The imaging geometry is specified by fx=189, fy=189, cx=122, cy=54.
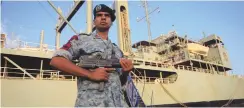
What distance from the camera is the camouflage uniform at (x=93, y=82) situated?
1.50 metres

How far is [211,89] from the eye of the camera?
17.2 m

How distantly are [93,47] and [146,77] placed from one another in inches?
443

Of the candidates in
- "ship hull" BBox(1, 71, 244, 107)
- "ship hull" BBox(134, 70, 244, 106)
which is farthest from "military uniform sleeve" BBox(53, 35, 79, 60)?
"ship hull" BBox(134, 70, 244, 106)

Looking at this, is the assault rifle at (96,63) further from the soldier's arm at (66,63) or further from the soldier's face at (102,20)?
the soldier's face at (102,20)

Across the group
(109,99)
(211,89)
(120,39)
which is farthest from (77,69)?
(211,89)

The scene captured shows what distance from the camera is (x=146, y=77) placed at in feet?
41.6

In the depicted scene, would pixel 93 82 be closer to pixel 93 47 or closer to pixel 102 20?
pixel 93 47

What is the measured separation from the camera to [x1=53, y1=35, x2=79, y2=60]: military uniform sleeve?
1535 millimetres

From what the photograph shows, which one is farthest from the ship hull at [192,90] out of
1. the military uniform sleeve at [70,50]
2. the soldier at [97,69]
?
the military uniform sleeve at [70,50]

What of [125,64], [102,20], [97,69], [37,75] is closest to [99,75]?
[97,69]

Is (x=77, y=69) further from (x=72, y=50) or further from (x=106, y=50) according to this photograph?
(x=106, y=50)

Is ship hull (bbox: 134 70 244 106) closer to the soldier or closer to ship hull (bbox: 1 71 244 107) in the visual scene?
ship hull (bbox: 1 71 244 107)

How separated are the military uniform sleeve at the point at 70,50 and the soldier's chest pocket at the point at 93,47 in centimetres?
9

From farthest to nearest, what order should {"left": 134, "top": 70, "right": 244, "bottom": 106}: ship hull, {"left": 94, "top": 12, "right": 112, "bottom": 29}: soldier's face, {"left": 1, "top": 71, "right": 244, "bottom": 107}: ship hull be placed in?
{"left": 134, "top": 70, "right": 244, "bottom": 106}: ship hull < {"left": 1, "top": 71, "right": 244, "bottom": 107}: ship hull < {"left": 94, "top": 12, "right": 112, "bottom": 29}: soldier's face
